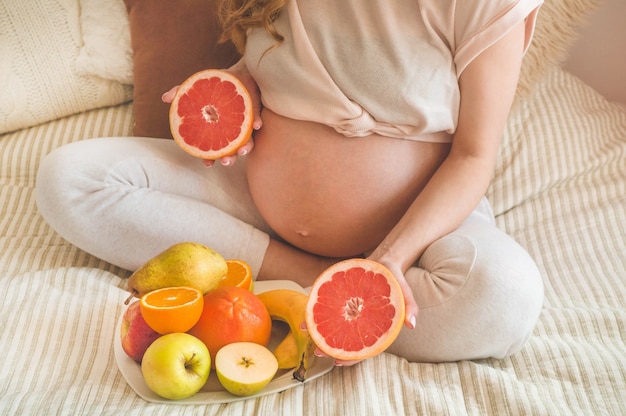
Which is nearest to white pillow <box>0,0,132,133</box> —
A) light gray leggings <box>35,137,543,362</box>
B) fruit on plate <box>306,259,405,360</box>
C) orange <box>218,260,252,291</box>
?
light gray leggings <box>35,137,543,362</box>

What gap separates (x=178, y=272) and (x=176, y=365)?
161 millimetres

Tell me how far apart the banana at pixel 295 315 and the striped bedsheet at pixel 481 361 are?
0.04 metres

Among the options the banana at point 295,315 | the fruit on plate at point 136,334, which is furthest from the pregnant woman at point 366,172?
the fruit on plate at point 136,334

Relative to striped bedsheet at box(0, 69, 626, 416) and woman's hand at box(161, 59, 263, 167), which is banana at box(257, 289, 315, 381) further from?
woman's hand at box(161, 59, 263, 167)

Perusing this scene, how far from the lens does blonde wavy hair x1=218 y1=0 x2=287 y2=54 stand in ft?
3.88

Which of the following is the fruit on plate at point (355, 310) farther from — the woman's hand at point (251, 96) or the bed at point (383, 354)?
the woman's hand at point (251, 96)

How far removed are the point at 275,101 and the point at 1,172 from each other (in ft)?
2.47

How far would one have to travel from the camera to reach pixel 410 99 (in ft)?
3.67

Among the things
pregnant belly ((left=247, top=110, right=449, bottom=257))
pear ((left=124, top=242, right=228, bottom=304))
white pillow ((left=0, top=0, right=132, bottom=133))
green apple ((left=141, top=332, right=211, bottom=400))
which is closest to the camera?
green apple ((left=141, top=332, right=211, bottom=400))

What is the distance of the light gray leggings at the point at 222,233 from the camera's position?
1.05 m

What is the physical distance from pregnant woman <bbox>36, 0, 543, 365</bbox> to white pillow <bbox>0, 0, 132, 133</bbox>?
1.04 ft

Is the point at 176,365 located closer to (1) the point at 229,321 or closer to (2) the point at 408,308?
(1) the point at 229,321

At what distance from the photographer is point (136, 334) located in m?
0.99

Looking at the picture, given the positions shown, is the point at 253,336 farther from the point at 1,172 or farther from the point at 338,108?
the point at 1,172
